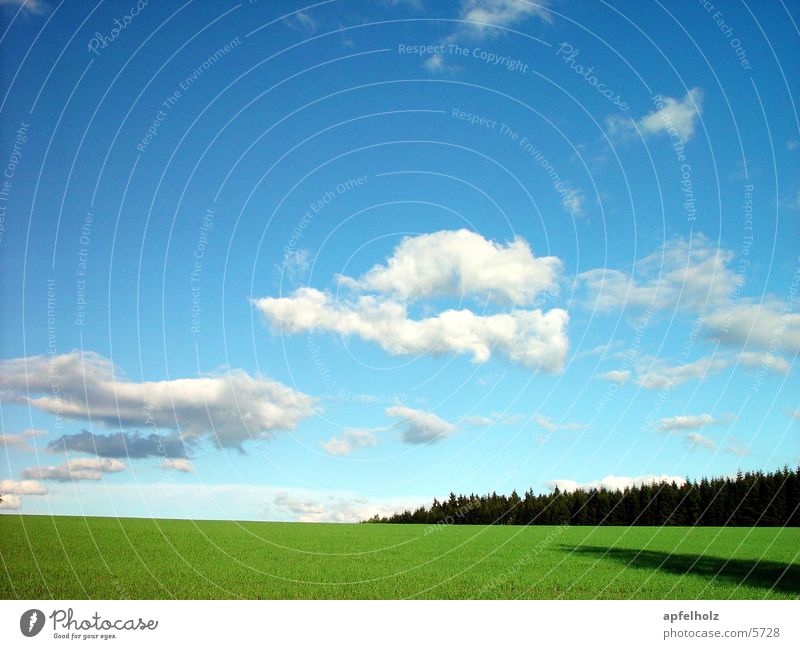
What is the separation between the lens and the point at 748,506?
145 feet

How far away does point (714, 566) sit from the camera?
61.4ft

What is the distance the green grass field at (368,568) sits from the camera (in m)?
12.7

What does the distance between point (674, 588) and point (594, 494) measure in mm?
→ 30537

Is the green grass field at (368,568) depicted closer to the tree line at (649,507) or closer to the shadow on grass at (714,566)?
the shadow on grass at (714,566)

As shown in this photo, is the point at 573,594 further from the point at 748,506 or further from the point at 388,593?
the point at 748,506

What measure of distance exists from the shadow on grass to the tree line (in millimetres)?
16820

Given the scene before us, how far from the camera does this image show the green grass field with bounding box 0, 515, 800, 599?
12.7 m

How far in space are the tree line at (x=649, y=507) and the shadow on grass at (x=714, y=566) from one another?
55.2ft

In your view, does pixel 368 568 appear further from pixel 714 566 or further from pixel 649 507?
pixel 649 507

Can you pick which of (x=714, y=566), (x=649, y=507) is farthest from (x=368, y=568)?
(x=649, y=507)

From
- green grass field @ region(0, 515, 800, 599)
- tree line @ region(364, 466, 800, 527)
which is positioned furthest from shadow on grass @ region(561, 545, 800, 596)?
tree line @ region(364, 466, 800, 527)
